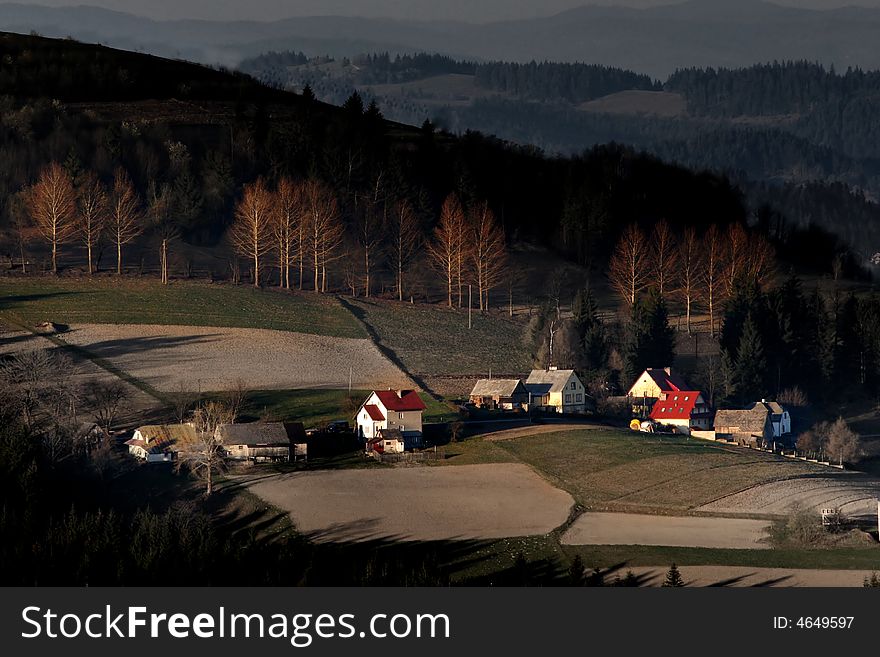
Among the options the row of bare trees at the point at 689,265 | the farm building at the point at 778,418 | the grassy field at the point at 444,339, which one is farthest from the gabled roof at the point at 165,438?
the row of bare trees at the point at 689,265

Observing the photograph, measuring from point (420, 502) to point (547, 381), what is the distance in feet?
95.5

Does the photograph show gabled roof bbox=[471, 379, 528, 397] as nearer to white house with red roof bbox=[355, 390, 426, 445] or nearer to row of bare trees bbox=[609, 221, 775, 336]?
white house with red roof bbox=[355, 390, 426, 445]

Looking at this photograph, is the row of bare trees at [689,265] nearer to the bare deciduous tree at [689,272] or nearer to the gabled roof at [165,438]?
the bare deciduous tree at [689,272]

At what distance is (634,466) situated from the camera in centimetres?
8031

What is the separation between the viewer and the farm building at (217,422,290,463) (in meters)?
81.0

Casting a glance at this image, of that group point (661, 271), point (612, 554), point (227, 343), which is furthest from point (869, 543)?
point (661, 271)

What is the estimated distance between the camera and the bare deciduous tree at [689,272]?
124m

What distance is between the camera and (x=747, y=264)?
127875 millimetres

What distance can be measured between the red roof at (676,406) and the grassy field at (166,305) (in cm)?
2064

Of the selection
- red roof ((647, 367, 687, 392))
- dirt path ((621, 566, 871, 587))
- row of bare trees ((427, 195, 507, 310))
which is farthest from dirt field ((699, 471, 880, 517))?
row of bare trees ((427, 195, 507, 310))

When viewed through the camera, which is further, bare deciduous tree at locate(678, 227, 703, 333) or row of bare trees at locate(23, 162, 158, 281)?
bare deciduous tree at locate(678, 227, 703, 333)

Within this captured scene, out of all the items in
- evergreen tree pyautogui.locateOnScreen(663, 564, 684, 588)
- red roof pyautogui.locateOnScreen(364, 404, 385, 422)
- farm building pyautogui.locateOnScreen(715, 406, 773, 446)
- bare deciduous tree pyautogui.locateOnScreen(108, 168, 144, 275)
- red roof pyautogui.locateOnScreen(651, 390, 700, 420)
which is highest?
bare deciduous tree pyautogui.locateOnScreen(108, 168, 144, 275)

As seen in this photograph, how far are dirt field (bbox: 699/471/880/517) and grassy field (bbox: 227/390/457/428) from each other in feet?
65.9

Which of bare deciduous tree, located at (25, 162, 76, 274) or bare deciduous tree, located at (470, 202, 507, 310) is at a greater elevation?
bare deciduous tree, located at (25, 162, 76, 274)
